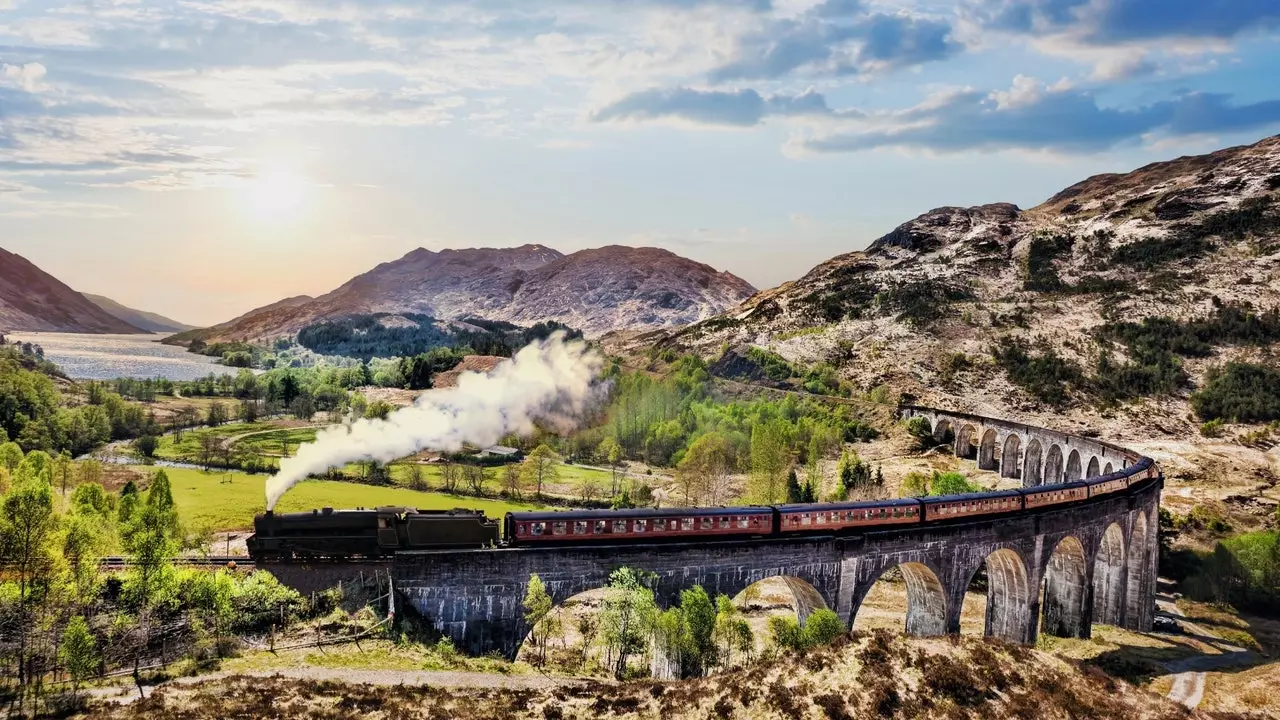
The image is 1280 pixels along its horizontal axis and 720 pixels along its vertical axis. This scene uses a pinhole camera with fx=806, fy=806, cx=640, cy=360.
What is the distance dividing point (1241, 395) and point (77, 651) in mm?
132132

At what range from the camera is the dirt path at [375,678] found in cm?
2723

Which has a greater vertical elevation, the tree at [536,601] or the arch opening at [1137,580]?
the tree at [536,601]

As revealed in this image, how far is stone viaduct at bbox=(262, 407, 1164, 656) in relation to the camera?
32.8 meters

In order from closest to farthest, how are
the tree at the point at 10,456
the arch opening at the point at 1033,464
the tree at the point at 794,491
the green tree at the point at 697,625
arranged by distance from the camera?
the green tree at the point at 697,625
the tree at the point at 10,456
the tree at the point at 794,491
the arch opening at the point at 1033,464

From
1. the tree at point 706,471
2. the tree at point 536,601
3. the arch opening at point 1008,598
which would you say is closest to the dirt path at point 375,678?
the tree at point 536,601

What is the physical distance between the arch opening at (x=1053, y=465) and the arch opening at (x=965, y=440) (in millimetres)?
17202

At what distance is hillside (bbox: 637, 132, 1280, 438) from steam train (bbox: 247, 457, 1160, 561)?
91.2 m

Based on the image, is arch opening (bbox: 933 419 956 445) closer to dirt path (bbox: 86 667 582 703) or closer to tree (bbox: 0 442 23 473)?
dirt path (bbox: 86 667 582 703)

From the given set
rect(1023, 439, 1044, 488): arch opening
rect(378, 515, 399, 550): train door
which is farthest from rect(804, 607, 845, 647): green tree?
rect(1023, 439, 1044, 488): arch opening

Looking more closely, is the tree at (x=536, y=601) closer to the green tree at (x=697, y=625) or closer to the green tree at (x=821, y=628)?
the green tree at (x=697, y=625)

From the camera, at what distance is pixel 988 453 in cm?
10394

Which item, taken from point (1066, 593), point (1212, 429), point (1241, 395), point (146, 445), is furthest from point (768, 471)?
point (1241, 395)

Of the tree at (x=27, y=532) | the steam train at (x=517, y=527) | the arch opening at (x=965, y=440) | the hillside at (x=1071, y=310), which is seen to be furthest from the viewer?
the hillside at (x=1071, y=310)

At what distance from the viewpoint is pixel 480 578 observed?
32688mm
